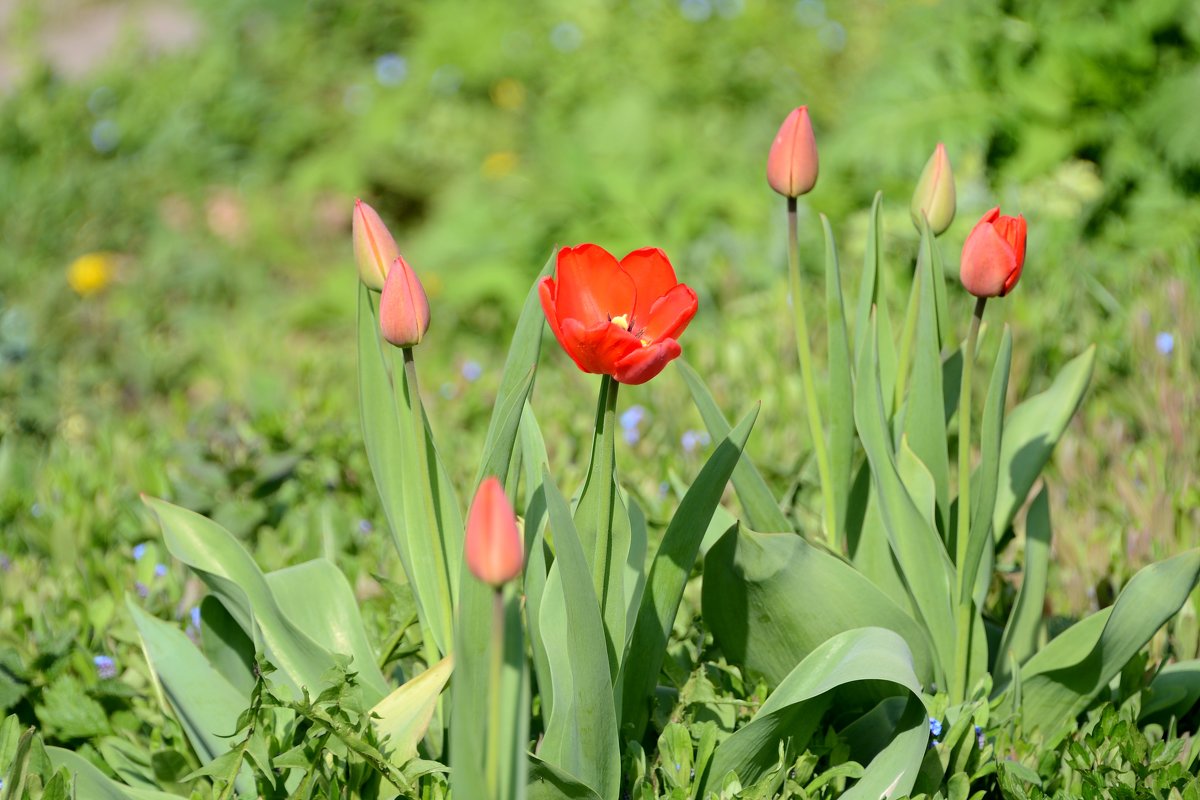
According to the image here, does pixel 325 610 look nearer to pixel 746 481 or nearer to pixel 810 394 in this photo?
pixel 746 481

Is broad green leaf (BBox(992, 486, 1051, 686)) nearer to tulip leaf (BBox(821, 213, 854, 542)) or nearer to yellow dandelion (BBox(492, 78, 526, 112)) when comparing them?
tulip leaf (BBox(821, 213, 854, 542))

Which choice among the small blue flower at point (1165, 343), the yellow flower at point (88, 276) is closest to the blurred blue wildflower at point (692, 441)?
the small blue flower at point (1165, 343)

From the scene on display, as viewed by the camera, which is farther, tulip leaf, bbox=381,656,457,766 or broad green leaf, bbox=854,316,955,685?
broad green leaf, bbox=854,316,955,685

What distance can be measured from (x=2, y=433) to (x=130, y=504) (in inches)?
25.1

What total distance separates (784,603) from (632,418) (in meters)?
1.17

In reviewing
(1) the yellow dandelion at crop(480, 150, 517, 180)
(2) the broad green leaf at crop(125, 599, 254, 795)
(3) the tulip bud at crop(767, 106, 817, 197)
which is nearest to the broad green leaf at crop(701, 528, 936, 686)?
(3) the tulip bud at crop(767, 106, 817, 197)

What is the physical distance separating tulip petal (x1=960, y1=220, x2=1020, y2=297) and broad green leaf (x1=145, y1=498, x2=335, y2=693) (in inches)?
35.2

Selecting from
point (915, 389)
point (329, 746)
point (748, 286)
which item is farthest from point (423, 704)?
point (748, 286)

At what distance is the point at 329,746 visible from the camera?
1405 mm

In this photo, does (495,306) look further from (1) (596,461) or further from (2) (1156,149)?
(1) (596,461)

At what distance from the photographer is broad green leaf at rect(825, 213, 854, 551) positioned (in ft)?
5.16

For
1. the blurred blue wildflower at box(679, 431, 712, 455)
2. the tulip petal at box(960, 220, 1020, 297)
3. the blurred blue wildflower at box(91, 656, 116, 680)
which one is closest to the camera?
the tulip petal at box(960, 220, 1020, 297)

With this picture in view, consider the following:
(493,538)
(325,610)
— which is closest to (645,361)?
(493,538)

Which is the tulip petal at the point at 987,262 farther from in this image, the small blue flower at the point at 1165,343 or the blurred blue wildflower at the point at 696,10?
the blurred blue wildflower at the point at 696,10
